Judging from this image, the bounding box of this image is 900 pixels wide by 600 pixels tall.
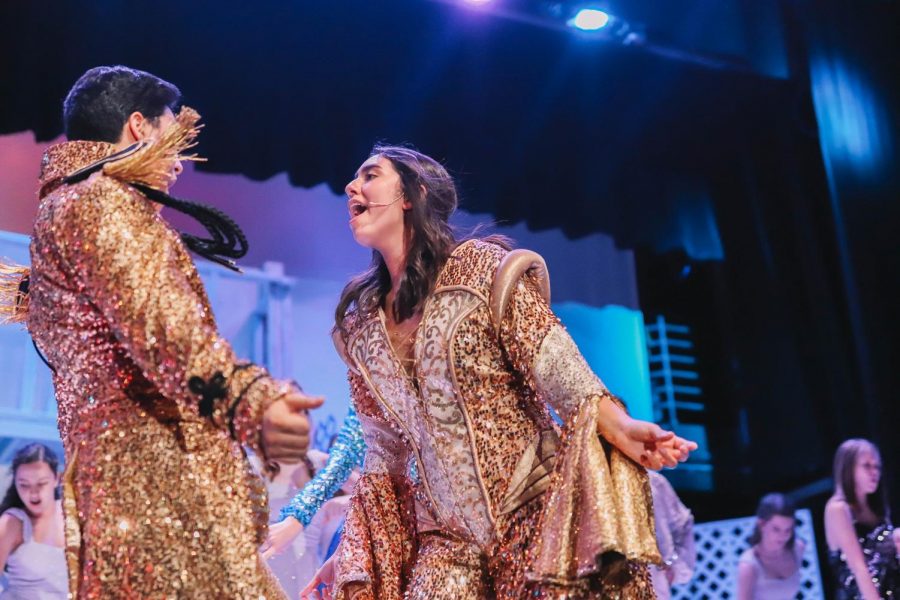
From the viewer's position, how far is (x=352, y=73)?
5.73 meters

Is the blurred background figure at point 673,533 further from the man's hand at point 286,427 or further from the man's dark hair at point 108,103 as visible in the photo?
the man's hand at point 286,427

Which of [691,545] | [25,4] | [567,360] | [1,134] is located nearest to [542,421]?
[567,360]

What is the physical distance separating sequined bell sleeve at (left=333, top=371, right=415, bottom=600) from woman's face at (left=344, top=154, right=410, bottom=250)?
392 mm

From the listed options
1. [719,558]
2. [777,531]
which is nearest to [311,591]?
[777,531]

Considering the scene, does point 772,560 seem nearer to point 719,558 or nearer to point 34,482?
point 719,558

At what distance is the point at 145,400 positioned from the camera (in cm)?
175

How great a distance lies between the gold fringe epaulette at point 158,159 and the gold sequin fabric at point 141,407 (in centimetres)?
1

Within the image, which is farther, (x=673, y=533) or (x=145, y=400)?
(x=673, y=533)

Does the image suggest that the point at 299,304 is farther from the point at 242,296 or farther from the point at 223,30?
the point at 223,30

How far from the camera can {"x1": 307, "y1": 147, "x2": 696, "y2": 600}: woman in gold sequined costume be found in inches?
87.9

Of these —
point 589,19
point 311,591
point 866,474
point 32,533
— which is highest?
point 589,19

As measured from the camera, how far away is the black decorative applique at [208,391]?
159 centimetres

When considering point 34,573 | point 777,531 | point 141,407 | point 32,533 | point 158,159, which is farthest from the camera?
point 777,531

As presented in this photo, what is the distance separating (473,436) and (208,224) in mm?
898
